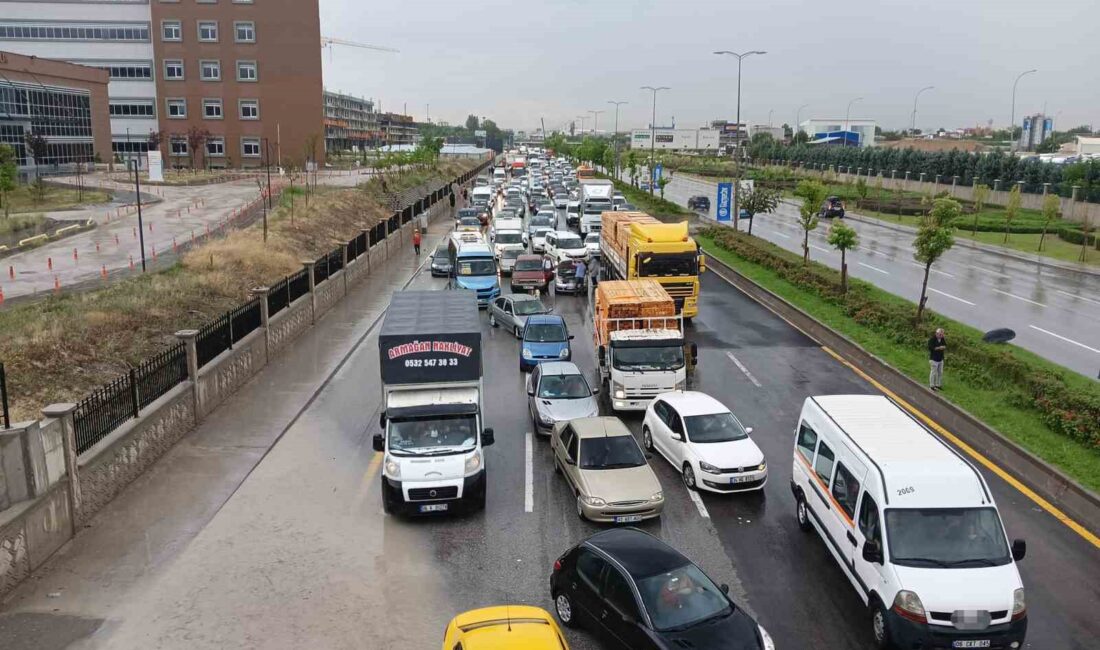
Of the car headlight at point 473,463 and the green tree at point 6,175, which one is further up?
the green tree at point 6,175

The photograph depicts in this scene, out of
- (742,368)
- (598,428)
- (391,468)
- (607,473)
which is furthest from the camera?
(742,368)

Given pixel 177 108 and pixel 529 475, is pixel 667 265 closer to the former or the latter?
pixel 529 475

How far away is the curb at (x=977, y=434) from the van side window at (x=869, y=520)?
5341 mm

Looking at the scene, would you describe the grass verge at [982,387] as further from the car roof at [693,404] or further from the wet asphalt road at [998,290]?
the car roof at [693,404]

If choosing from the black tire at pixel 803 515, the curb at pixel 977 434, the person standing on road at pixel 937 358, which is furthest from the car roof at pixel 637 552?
the person standing on road at pixel 937 358

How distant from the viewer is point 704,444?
1545cm

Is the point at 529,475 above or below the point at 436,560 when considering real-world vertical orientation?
above

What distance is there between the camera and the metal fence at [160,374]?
1583 centimetres

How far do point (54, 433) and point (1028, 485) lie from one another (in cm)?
1673

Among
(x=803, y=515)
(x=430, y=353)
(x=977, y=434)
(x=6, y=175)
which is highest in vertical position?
(x=6, y=175)

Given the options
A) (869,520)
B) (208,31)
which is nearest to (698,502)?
(869,520)

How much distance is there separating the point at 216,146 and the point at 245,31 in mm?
12945

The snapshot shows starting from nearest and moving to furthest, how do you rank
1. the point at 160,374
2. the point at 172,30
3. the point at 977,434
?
Result: the point at 160,374, the point at 977,434, the point at 172,30

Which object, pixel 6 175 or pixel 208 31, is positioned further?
pixel 208 31
